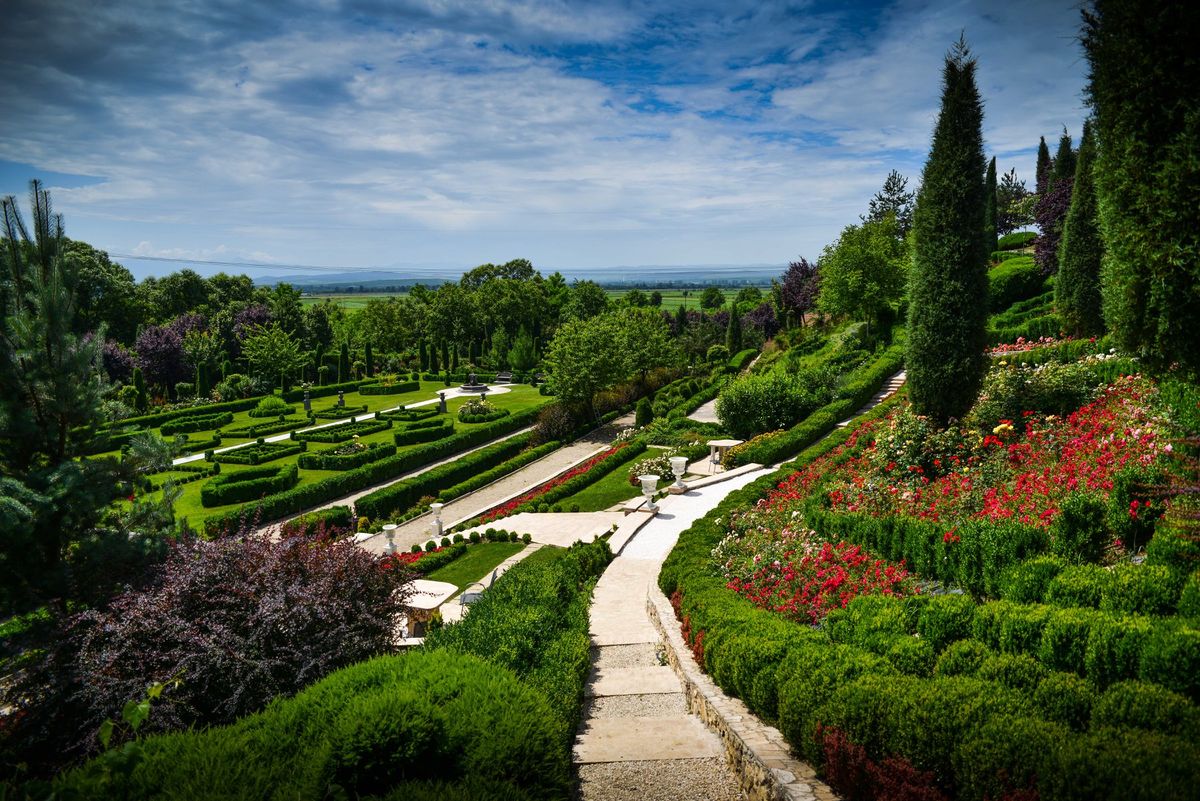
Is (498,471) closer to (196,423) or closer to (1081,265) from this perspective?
(196,423)

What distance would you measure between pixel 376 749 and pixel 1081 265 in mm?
24737

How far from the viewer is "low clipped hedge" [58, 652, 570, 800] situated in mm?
4246

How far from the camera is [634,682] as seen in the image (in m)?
8.59

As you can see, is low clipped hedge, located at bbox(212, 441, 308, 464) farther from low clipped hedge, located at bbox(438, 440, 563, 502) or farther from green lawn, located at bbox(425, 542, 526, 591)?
green lawn, located at bbox(425, 542, 526, 591)

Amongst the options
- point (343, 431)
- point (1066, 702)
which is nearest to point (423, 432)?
point (343, 431)

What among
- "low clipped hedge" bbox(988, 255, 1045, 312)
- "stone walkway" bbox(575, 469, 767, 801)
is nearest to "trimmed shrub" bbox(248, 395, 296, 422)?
"stone walkway" bbox(575, 469, 767, 801)

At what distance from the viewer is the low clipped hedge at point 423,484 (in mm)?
24547

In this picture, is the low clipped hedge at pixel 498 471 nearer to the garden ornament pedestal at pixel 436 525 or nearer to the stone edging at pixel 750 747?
the garden ornament pedestal at pixel 436 525

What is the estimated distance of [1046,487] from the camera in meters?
9.68

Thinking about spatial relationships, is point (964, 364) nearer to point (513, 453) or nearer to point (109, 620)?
point (109, 620)

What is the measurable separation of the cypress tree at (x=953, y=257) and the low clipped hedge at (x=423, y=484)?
18.5 m

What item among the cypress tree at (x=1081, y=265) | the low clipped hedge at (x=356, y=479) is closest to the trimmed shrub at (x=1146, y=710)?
the low clipped hedge at (x=356, y=479)

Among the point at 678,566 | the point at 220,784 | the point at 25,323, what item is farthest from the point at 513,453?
the point at 220,784

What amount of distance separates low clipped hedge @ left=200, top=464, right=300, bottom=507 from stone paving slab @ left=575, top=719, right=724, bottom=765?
21918 millimetres
